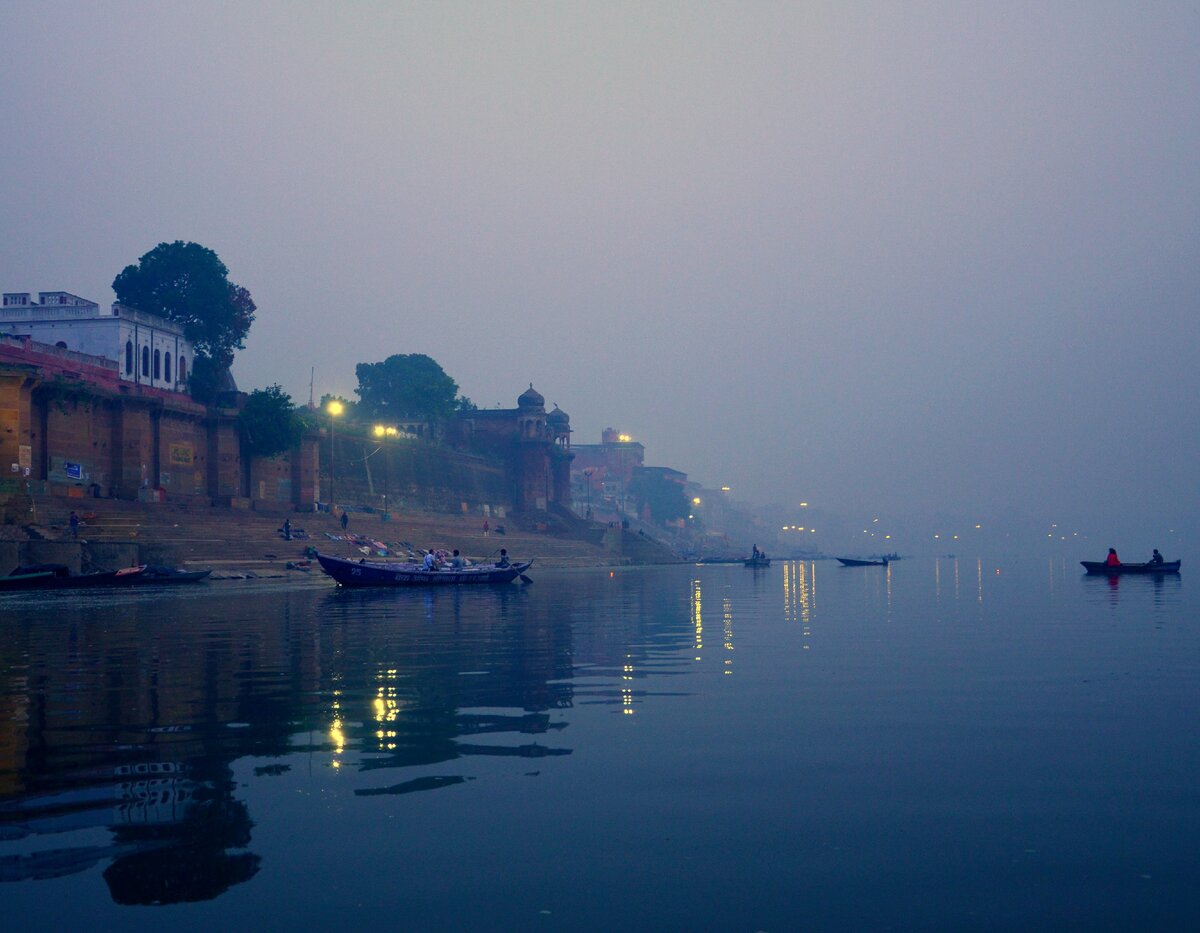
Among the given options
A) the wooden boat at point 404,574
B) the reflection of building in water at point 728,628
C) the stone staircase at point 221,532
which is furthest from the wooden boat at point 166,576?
the reflection of building in water at point 728,628

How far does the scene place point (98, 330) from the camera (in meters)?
53.8

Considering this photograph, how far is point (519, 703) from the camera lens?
1067cm

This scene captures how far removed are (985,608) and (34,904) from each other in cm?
2622

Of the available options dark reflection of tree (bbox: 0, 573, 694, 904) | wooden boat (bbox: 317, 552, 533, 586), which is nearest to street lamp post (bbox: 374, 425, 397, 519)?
wooden boat (bbox: 317, 552, 533, 586)

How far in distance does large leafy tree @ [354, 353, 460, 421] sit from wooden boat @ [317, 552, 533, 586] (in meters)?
50.3

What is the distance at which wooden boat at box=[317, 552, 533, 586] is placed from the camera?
34000 mm

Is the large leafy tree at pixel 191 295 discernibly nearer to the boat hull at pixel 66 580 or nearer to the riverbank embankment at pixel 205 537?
the riverbank embankment at pixel 205 537

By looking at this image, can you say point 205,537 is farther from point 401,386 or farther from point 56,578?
point 401,386

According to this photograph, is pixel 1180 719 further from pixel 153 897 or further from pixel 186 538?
pixel 186 538

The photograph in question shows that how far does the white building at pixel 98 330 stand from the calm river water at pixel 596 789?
1645 inches

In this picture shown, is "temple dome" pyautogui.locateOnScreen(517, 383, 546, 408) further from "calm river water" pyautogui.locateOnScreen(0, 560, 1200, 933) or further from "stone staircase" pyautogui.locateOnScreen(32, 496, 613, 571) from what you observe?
"calm river water" pyautogui.locateOnScreen(0, 560, 1200, 933)

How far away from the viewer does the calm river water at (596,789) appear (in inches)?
194

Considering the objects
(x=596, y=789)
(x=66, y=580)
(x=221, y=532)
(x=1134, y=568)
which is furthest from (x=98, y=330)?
(x=596, y=789)

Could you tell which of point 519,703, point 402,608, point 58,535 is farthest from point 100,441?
point 519,703
